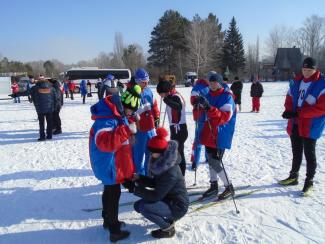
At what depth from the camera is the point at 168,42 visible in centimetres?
6191

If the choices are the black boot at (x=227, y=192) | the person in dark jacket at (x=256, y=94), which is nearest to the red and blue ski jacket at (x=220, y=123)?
the black boot at (x=227, y=192)

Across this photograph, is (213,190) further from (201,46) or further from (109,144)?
(201,46)

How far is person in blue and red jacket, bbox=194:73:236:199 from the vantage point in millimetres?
4461

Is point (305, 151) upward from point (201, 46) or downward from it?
downward

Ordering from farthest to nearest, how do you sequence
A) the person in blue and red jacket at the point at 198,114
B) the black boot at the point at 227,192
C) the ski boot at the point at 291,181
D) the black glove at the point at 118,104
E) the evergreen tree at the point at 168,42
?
the evergreen tree at the point at 168,42 → the person in blue and red jacket at the point at 198,114 → the ski boot at the point at 291,181 → the black boot at the point at 227,192 → the black glove at the point at 118,104

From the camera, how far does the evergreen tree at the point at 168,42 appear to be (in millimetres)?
61469

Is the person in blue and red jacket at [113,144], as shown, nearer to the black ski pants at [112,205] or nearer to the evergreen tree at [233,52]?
the black ski pants at [112,205]

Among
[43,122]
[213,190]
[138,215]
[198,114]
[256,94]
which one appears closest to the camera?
[138,215]

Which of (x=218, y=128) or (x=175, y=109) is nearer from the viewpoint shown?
(x=218, y=128)

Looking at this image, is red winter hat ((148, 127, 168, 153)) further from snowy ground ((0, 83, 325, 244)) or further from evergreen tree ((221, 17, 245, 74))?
evergreen tree ((221, 17, 245, 74))

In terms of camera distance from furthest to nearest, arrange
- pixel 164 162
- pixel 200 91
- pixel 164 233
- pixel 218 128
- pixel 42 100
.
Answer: pixel 42 100
pixel 200 91
pixel 218 128
pixel 164 233
pixel 164 162

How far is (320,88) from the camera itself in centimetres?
453

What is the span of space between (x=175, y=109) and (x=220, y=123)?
1.05 m

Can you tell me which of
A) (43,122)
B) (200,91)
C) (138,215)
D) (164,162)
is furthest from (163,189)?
(43,122)
